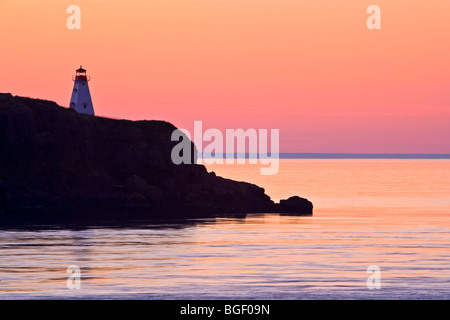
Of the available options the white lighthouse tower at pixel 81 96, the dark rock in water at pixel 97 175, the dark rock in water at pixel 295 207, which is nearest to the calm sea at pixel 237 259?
the dark rock in water at pixel 295 207

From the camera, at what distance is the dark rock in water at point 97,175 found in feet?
297


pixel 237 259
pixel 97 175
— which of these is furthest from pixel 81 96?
pixel 237 259

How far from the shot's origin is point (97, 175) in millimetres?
97375

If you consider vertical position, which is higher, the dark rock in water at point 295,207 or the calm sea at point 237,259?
the dark rock in water at point 295,207

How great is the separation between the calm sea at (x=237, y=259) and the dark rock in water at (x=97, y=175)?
11.4 metres

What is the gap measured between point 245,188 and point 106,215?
20288 mm

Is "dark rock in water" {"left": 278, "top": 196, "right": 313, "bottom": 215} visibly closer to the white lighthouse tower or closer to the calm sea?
the calm sea

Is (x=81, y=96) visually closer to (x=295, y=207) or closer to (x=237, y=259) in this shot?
(x=295, y=207)

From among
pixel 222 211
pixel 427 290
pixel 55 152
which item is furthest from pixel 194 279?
pixel 55 152

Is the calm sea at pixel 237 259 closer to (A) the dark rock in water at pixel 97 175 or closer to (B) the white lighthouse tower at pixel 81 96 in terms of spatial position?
(A) the dark rock in water at pixel 97 175

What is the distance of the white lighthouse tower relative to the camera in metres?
118

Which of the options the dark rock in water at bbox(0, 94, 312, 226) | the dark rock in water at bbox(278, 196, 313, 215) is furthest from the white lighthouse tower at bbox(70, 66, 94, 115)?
the dark rock in water at bbox(278, 196, 313, 215)

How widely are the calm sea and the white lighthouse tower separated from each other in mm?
40045

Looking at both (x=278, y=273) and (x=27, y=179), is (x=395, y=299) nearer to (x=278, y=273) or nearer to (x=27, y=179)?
(x=278, y=273)
